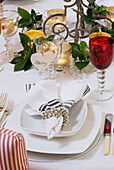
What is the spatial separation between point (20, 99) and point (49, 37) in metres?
0.32

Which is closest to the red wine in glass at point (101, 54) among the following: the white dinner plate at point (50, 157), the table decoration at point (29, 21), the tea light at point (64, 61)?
the tea light at point (64, 61)

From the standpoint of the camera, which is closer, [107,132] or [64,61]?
[107,132]

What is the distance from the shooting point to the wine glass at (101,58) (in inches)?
40.9

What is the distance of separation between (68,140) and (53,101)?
140mm

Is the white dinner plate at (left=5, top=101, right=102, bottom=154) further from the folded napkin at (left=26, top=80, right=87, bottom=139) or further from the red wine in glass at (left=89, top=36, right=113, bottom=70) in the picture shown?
the red wine in glass at (left=89, top=36, right=113, bottom=70)

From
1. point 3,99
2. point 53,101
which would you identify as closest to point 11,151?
point 53,101

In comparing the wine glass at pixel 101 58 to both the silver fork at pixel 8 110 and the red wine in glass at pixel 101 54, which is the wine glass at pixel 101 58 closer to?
the red wine in glass at pixel 101 54

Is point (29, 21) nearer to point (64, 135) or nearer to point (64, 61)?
point (64, 61)

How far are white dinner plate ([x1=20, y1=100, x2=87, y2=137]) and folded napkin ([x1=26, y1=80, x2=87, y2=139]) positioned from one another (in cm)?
2

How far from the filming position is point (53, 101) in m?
0.94

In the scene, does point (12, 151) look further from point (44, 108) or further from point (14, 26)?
point (14, 26)

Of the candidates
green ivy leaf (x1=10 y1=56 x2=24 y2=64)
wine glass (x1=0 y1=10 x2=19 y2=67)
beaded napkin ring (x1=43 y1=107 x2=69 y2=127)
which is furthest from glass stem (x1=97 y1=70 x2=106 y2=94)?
wine glass (x1=0 y1=10 x2=19 y2=67)

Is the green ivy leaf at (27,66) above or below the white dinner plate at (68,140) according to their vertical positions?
above

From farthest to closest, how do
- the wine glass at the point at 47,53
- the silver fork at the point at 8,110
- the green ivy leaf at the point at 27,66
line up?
the green ivy leaf at the point at 27,66 → the wine glass at the point at 47,53 → the silver fork at the point at 8,110
